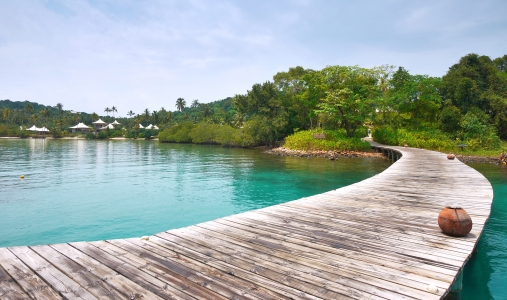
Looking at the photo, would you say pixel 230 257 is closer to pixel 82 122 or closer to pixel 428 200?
pixel 428 200

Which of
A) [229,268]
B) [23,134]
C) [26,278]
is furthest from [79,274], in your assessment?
[23,134]

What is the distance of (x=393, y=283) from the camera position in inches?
126

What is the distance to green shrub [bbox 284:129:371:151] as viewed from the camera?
34188 mm

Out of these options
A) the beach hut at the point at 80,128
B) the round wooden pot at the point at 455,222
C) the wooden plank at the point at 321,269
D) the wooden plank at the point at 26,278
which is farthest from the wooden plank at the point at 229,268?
the beach hut at the point at 80,128

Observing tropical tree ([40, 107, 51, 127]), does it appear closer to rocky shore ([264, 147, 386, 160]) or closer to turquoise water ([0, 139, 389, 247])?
turquoise water ([0, 139, 389, 247])

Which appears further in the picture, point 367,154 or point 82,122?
point 82,122

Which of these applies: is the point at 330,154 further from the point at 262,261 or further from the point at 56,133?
the point at 56,133

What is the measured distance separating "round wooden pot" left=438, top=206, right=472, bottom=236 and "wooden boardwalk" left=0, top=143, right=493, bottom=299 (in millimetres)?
142

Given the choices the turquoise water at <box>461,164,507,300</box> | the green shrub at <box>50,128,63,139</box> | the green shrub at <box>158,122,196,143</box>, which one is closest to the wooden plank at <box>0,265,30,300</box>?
the turquoise water at <box>461,164,507,300</box>

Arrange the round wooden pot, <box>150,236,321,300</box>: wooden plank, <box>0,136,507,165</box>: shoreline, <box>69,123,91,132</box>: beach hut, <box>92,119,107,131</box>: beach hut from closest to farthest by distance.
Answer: <box>150,236,321,300</box>: wooden plank → the round wooden pot → <box>0,136,507,165</box>: shoreline → <box>69,123,91,132</box>: beach hut → <box>92,119,107,131</box>: beach hut

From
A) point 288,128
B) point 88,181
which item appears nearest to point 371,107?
point 288,128

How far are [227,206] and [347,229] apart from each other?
28.2 ft

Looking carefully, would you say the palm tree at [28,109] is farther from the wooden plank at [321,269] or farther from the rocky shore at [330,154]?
the wooden plank at [321,269]

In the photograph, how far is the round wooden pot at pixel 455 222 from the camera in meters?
4.59
